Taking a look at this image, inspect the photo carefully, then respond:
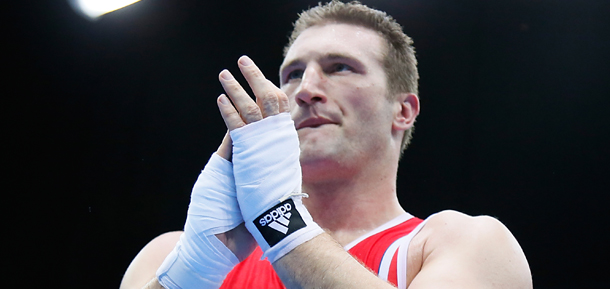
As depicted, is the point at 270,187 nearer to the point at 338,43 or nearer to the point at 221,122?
the point at 338,43

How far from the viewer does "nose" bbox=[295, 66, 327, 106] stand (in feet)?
5.15

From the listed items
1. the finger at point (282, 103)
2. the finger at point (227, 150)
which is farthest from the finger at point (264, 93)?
the finger at point (227, 150)

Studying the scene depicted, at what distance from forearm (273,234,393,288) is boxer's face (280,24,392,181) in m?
0.59

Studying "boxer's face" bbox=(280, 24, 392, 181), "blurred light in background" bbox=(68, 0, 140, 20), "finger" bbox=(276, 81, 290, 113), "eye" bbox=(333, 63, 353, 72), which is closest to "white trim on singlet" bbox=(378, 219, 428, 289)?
"boxer's face" bbox=(280, 24, 392, 181)

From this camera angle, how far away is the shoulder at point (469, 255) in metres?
1.06

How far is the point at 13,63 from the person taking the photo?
272 centimetres

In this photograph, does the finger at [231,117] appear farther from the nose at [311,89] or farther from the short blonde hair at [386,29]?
the short blonde hair at [386,29]

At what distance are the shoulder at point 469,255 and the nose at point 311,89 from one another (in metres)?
0.57

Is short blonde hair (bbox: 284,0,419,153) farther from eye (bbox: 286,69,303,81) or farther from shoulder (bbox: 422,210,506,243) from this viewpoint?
shoulder (bbox: 422,210,506,243)

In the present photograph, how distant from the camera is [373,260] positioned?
1288mm

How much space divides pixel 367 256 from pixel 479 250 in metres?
0.32

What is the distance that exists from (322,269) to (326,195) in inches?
27.3

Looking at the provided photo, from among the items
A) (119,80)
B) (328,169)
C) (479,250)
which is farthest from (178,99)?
(479,250)

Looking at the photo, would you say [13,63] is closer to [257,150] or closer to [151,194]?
[151,194]
